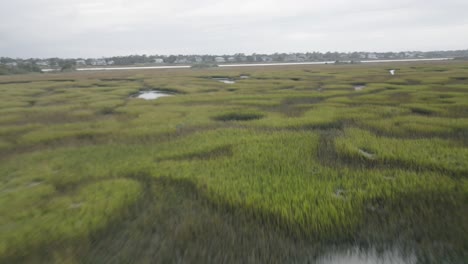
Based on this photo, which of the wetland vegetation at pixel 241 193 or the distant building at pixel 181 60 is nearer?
the wetland vegetation at pixel 241 193

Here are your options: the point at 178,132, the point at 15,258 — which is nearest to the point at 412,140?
the point at 178,132

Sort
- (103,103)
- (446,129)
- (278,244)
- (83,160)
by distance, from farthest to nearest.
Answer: (103,103), (446,129), (83,160), (278,244)

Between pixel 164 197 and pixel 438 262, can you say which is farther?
pixel 164 197

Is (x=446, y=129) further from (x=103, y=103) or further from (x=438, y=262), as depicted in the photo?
(x=103, y=103)

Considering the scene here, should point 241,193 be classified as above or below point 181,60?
below

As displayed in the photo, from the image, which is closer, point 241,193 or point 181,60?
point 241,193

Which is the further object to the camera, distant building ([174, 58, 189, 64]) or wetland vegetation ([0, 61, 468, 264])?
distant building ([174, 58, 189, 64])

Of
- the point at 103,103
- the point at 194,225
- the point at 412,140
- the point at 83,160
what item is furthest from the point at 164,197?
the point at 103,103

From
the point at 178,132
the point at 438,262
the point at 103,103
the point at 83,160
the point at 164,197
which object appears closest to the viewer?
the point at 438,262

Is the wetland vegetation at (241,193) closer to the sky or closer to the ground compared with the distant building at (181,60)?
closer to the ground

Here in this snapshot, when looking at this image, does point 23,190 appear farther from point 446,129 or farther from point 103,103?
point 103,103

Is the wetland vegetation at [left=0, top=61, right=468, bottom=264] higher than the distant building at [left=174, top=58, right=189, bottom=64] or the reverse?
the reverse
